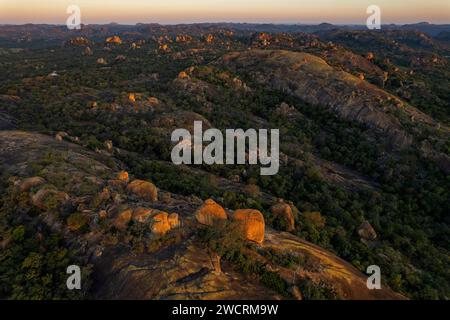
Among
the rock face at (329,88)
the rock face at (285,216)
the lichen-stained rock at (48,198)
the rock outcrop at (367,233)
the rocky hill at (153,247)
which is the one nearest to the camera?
the rocky hill at (153,247)

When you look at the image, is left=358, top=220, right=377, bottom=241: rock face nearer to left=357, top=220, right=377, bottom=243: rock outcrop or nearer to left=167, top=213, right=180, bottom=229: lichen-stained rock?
left=357, top=220, right=377, bottom=243: rock outcrop

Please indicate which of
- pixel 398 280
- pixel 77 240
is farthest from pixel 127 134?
pixel 398 280

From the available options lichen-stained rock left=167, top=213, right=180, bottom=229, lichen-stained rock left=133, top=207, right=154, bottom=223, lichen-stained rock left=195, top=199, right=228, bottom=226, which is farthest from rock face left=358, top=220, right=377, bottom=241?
lichen-stained rock left=133, top=207, right=154, bottom=223

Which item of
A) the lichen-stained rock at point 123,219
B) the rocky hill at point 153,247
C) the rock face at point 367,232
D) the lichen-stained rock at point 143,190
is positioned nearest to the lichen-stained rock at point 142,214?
the rocky hill at point 153,247

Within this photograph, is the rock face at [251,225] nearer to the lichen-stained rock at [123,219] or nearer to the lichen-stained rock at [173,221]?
the lichen-stained rock at [173,221]
